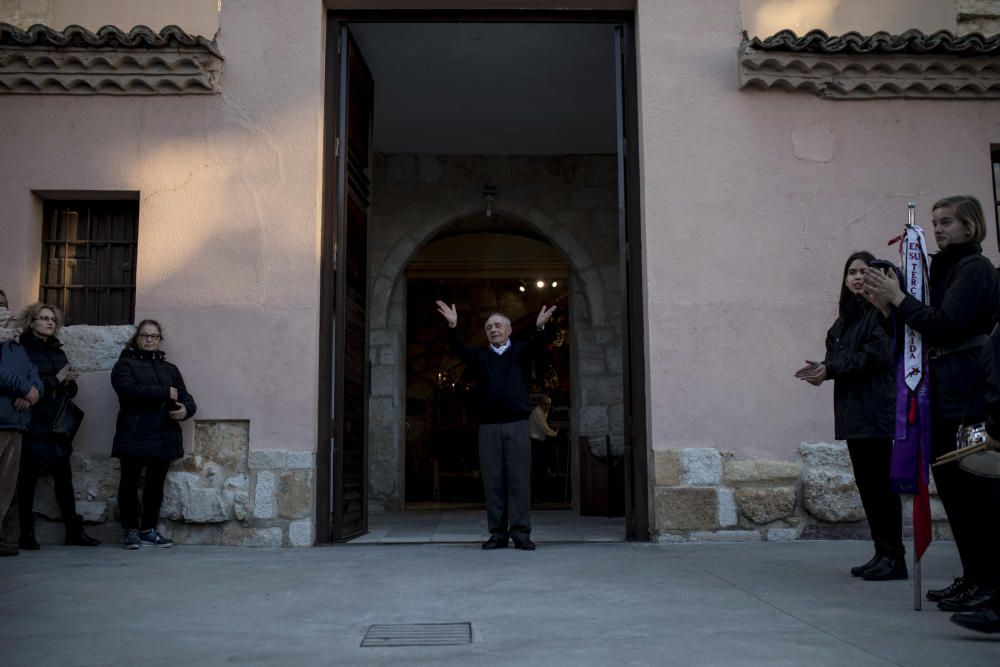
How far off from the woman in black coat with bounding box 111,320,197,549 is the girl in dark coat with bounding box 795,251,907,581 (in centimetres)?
386

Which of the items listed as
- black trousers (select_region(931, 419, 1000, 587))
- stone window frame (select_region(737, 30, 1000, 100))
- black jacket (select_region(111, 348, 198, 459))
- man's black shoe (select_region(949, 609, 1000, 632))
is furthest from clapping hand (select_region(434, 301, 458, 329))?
man's black shoe (select_region(949, 609, 1000, 632))

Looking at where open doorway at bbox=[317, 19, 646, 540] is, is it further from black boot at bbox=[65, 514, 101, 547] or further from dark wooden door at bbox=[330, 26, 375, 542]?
black boot at bbox=[65, 514, 101, 547]

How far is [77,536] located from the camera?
5.99 m

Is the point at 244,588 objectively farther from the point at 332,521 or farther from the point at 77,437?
the point at 77,437

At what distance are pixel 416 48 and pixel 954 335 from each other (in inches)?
212

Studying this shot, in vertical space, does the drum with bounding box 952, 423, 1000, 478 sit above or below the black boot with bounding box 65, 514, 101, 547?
above

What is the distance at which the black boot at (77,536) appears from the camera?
19.6ft

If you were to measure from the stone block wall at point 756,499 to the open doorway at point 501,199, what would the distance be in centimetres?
200

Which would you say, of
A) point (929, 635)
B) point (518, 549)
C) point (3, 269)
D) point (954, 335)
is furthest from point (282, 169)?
point (929, 635)

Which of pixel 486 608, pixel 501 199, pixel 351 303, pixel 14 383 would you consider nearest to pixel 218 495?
pixel 14 383

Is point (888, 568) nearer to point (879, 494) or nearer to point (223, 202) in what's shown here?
point (879, 494)

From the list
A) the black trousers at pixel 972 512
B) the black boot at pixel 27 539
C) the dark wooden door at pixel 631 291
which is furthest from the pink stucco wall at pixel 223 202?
the black trousers at pixel 972 512

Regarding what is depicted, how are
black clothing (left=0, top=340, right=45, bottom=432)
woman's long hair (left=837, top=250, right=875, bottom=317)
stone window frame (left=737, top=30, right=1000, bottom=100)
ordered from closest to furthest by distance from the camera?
woman's long hair (left=837, top=250, right=875, bottom=317) → black clothing (left=0, top=340, right=45, bottom=432) → stone window frame (left=737, top=30, right=1000, bottom=100)

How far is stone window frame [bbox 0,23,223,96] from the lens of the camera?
6176 millimetres
